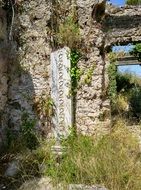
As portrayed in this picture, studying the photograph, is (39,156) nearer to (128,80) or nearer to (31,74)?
(31,74)

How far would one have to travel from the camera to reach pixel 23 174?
6.50 m

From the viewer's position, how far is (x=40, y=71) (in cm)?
777

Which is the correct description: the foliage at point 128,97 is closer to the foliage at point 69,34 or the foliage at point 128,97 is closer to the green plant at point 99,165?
the foliage at point 69,34

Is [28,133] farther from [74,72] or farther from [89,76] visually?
[89,76]

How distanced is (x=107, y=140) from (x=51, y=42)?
213 cm

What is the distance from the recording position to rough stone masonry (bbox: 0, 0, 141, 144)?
771cm

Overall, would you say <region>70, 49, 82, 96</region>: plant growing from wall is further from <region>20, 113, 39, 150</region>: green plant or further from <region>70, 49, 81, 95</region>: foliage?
<region>20, 113, 39, 150</region>: green plant

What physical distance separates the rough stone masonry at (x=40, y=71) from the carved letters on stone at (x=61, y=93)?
29 cm

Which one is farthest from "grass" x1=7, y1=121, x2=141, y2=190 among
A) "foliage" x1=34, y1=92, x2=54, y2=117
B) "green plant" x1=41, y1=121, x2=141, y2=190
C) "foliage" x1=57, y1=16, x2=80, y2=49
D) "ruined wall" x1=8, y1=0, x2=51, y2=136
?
"foliage" x1=57, y1=16, x2=80, y2=49

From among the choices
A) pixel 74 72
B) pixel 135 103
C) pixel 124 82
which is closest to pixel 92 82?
pixel 74 72

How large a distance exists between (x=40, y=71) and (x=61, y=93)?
0.71 metres

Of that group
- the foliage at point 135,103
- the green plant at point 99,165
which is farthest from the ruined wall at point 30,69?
the foliage at point 135,103

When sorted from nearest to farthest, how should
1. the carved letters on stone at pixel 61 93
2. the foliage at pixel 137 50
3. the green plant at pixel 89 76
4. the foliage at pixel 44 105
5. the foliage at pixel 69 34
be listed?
the carved letters on stone at pixel 61 93
the foliage at pixel 44 105
the foliage at pixel 69 34
the green plant at pixel 89 76
the foliage at pixel 137 50

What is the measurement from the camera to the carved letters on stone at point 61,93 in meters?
7.27
